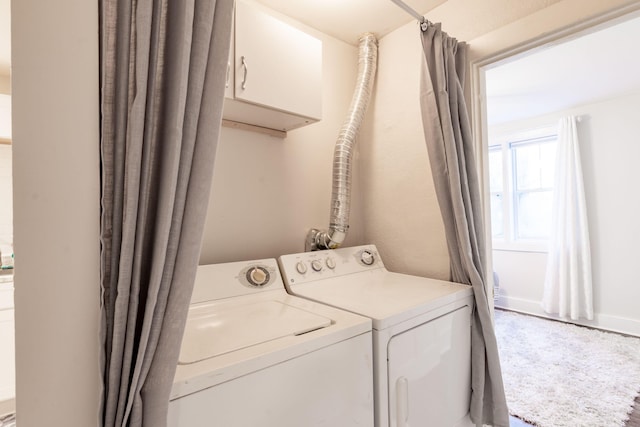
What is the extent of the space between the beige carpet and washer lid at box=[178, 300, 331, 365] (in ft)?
6.10

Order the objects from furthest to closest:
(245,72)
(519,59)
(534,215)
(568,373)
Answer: (534,215), (568,373), (519,59), (245,72)

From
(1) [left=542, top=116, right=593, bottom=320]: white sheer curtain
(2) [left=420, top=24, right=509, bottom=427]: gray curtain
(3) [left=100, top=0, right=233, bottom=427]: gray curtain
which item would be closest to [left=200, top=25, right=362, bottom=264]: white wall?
(2) [left=420, top=24, right=509, bottom=427]: gray curtain

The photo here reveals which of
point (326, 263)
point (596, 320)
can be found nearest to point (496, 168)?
point (596, 320)

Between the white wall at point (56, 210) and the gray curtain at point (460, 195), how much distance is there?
1386 mm

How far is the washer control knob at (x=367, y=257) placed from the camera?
1932mm

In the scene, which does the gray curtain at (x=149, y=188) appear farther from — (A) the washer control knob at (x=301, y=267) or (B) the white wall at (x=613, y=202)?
(B) the white wall at (x=613, y=202)

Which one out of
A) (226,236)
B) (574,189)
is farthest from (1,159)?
(574,189)

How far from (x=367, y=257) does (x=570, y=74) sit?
261cm

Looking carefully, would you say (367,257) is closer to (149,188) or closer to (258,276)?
(258,276)

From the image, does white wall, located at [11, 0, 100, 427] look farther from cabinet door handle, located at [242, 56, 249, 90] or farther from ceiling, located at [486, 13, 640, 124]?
ceiling, located at [486, 13, 640, 124]

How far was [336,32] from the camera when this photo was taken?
2.09 metres

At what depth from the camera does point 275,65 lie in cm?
144

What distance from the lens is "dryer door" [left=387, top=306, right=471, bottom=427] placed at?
3.68 ft

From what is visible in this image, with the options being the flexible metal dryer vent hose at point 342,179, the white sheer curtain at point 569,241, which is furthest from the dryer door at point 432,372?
the white sheer curtain at point 569,241
